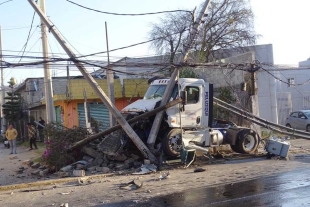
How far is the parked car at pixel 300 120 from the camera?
2756cm

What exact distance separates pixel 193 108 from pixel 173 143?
62.0 inches

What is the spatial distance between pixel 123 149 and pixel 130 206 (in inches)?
245

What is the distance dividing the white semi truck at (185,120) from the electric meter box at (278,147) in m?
1.01

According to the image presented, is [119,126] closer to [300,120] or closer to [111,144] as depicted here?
[111,144]

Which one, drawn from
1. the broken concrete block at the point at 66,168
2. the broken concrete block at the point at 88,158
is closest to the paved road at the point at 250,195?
the broken concrete block at the point at 66,168

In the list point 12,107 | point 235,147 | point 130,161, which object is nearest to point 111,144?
point 130,161

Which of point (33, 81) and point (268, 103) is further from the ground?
point (33, 81)

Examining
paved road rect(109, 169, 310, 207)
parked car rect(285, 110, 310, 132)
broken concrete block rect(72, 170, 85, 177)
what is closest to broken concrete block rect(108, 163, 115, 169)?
broken concrete block rect(72, 170, 85, 177)

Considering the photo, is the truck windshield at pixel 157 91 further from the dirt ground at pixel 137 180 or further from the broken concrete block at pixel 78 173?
the broken concrete block at pixel 78 173

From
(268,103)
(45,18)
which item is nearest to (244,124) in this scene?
(268,103)

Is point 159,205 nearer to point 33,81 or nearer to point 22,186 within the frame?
point 22,186

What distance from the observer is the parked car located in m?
27.6

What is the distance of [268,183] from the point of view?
446 inches

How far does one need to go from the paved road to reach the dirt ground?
0.54 metres
